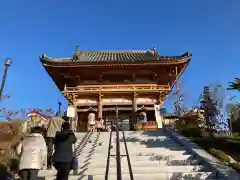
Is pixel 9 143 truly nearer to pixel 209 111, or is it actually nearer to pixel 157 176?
pixel 157 176

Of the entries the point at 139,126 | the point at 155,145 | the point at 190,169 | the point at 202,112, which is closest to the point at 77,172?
the point at 190,169

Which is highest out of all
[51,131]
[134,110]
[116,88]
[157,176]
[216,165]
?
[116,88]

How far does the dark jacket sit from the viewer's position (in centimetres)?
625

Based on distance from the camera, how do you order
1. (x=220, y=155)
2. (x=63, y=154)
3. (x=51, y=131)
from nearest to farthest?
(x=63, y=154) → (x=220, y=155) → (x=51, y=131)

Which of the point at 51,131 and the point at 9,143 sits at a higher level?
the point at 51,131

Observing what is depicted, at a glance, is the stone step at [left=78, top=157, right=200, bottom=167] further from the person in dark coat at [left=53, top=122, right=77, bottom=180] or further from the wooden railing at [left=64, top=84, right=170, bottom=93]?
the wooden railing at [left=64, top=84, right=170, bottom=93]

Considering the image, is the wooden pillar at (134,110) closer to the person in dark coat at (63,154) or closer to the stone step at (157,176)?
the stone step at (157,176)

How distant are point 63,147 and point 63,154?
14 centimetres

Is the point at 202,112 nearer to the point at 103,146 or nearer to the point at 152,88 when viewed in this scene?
the point at 152,88

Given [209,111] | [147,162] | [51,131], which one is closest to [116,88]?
[209,111]

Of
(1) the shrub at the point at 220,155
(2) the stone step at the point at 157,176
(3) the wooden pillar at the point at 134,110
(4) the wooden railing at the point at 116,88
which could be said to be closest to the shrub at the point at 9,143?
(2) the stone step at the point at 157,176

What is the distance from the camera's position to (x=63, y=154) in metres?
6.28

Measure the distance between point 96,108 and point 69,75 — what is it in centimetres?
343

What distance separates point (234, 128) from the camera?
20.3m
